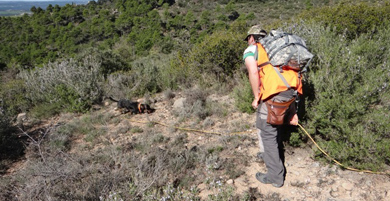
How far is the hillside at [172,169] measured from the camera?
7.68 feet

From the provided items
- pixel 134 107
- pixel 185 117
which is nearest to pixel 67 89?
pixel 134 107

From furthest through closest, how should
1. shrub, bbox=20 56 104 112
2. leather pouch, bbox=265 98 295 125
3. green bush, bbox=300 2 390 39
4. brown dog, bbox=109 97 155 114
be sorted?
green bush, bbox=300 2 390 39 → shrub, bbox=20 56 104 112 → brown dog, bbox=109 97 155 114 → leather pouch, bbox=265 98 295 125

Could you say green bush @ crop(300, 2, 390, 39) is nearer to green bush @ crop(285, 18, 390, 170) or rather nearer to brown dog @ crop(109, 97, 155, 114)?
green bush @ crop(285, 18, 390, 170)

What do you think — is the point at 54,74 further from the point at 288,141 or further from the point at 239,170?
the point at 288,141

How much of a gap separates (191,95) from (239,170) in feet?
7.24

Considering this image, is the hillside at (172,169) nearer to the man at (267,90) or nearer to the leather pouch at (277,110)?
the man at (267,90)

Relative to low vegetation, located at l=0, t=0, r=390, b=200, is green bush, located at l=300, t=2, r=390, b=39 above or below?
above

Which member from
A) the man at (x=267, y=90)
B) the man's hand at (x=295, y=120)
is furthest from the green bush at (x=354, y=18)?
the man at (x=267, y=90)

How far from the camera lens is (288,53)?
7.03 feet

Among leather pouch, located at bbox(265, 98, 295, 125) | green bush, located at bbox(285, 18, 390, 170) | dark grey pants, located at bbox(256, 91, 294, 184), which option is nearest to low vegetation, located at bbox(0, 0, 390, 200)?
green bush, located at bbox(285, 18, 390, 170)

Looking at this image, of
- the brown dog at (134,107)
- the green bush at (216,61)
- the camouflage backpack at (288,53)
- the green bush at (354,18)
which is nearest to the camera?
the camouflage backpack at (288,53)

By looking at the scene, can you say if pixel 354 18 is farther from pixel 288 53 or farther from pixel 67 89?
pixel 67 89

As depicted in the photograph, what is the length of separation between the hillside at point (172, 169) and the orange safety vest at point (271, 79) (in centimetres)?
103

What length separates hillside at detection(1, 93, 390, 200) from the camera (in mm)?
2340
